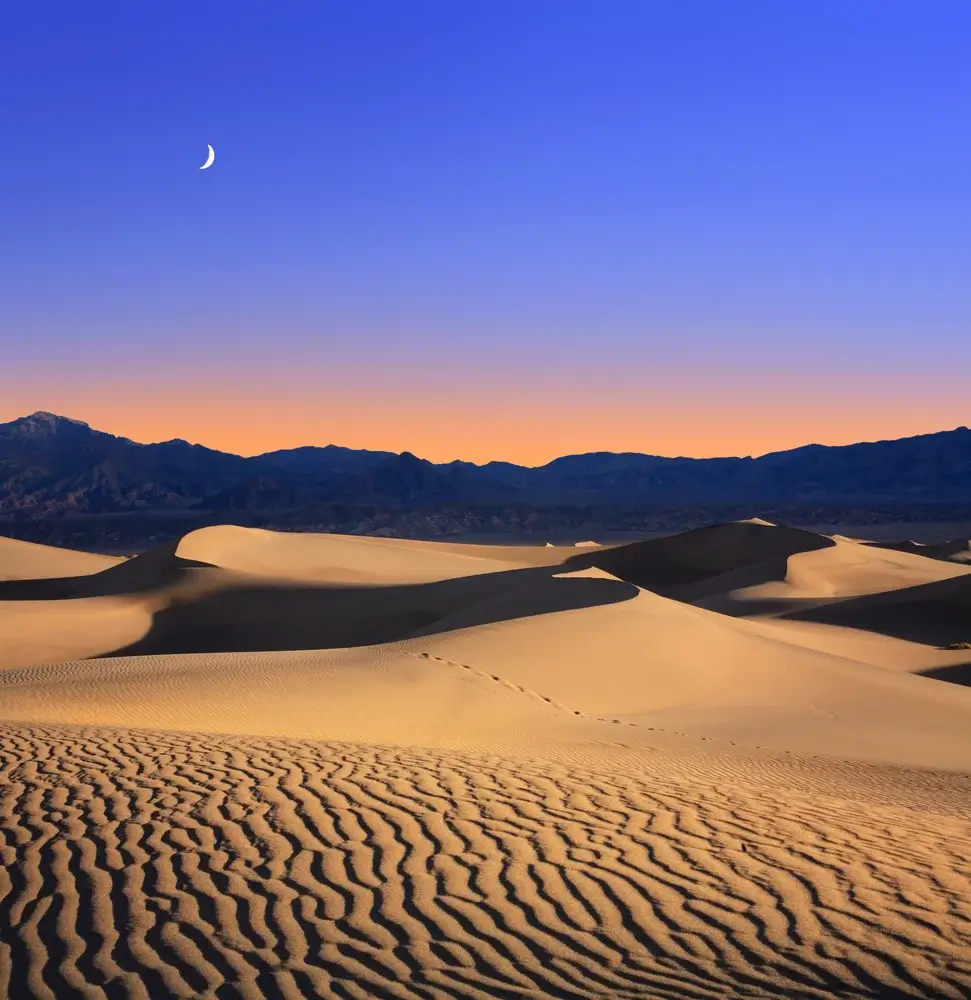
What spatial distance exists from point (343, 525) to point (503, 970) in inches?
4867

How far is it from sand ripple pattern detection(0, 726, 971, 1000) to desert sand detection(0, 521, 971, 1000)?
0.07 feet

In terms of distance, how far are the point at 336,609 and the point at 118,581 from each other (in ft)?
35.4

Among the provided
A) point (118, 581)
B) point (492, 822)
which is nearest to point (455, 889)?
point (492, 822)

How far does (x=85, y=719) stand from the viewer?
43.1 feet

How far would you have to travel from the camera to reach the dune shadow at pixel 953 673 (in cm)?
2513

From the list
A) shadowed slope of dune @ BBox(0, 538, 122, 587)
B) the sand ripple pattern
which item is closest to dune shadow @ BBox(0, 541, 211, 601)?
shadowed slope of dune @ BBox(0, 538, 122, 587)

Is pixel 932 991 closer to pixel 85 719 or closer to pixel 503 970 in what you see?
pixel 503 970

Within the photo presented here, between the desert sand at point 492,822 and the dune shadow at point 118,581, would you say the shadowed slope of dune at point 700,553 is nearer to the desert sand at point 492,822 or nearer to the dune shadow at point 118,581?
the dune shadow at point 118,581

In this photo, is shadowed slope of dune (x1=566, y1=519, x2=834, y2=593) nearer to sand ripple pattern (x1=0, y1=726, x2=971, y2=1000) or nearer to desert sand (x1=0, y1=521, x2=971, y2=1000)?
desert sand (x1=0, y1=521, x2=971, y2=1000)

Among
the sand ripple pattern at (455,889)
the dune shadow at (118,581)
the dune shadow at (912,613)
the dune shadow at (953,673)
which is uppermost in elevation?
the sand ripple pattern at (455,889)

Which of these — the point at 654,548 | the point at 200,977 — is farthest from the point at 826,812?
the point at 654,548

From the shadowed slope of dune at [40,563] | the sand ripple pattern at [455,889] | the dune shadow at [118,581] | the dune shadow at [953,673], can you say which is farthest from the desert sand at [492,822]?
the shadowed slope of dune at [40,563]

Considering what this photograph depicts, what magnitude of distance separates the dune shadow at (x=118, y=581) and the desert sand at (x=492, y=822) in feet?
60.1

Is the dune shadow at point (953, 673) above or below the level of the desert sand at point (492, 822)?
below
